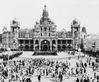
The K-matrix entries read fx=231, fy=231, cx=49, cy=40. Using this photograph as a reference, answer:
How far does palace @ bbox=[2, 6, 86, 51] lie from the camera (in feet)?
326

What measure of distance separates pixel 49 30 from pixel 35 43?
8307 millimetres

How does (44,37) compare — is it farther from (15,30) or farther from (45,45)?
(15,30)

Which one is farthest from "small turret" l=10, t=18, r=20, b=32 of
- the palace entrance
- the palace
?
the palace entrance

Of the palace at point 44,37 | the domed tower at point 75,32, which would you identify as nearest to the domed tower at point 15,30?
the palace at point 44,37

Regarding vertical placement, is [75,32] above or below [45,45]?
above

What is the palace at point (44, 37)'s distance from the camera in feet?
326

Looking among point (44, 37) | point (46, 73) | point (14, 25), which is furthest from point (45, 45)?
point (46, 73)

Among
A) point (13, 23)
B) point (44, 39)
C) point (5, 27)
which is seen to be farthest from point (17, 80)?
point (5, 27)

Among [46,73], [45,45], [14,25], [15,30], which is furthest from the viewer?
[14,25]

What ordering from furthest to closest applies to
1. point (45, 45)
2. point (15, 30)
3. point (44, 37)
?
point (15, 30) → point (45, 45) → point (44, 37)

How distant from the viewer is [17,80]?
1112 inches

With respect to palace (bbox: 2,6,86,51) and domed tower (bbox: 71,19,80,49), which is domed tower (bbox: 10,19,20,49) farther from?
domed tower (bbox: 71,19,80,49)

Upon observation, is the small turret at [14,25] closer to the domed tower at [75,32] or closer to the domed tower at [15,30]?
the domed tower at [15,30]

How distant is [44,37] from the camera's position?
99.2 m
